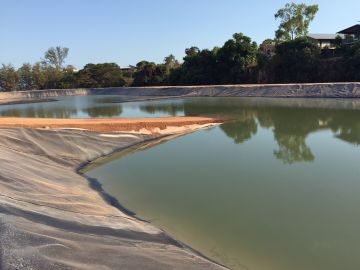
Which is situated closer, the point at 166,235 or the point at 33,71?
the point at 166,235

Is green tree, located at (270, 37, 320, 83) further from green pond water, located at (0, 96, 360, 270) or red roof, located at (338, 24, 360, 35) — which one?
green pond water, located at (0, 96, 360, 270)

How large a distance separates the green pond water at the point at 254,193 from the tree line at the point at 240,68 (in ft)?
80.0

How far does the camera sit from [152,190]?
9.12 m

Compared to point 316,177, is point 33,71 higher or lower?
higher

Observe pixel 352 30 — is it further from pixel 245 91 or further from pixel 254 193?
pixel 254 193

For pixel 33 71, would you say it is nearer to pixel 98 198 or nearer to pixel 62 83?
pixel 62 83

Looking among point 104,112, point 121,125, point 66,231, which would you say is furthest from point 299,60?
point 66,231

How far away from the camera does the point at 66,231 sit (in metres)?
5.23

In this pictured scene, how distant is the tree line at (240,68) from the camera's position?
1527 inches

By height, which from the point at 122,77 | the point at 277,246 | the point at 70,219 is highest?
the point at 122,77

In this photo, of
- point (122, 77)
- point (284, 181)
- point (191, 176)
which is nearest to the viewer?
point (284, 181)

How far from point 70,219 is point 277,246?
322cm

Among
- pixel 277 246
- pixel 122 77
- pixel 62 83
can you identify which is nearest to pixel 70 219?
pixel 277 246

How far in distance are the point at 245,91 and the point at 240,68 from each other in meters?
8.12
